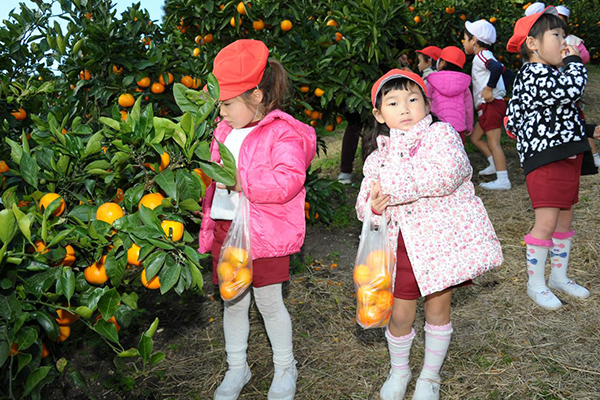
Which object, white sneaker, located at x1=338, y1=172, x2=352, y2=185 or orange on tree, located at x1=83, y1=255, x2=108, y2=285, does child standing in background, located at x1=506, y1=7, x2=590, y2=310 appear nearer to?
orange on tree, located at x1=83, y1=255, x2=108, y2=285

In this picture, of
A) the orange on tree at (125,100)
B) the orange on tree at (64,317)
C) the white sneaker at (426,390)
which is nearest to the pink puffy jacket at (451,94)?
the orange on tree at (125,100)

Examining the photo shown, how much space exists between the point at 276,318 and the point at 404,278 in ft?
1.95

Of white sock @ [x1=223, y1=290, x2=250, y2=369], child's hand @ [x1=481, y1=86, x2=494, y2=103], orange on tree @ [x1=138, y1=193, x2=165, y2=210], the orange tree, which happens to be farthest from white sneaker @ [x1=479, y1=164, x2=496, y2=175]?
orange on tree @ [x1=138, y1=193, x2=165, y2=210]

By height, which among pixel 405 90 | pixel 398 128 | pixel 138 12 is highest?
pixel 138 12

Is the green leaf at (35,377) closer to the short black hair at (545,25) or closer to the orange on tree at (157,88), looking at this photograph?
the orange on tree at (157,88)

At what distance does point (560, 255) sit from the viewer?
124 inches

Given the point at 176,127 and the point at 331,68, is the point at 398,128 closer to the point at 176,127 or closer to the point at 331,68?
the point at 176,127

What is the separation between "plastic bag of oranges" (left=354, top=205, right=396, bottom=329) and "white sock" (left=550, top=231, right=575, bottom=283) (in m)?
1.53

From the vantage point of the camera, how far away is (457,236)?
2.04 m

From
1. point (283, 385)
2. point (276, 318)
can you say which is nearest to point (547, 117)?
point (276, 318)

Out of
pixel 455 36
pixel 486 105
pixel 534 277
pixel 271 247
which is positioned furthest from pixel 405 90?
pixel 455 36

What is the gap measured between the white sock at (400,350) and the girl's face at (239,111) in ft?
3.60

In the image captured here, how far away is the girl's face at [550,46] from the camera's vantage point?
2.71 meters

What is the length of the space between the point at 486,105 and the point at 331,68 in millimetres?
2043
